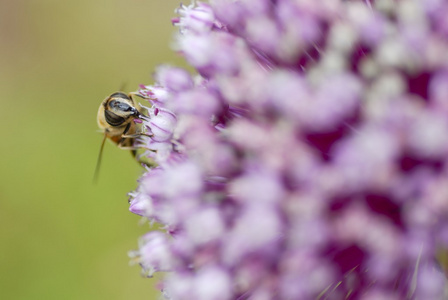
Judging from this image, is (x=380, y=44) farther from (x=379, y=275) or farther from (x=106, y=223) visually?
(x=106, y=223)

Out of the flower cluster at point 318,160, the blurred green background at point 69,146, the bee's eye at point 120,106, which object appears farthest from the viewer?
the blurred green background at point 69,146

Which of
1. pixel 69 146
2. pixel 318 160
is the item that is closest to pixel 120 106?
pixel 318 160

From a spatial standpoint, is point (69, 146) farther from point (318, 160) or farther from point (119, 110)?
point (318, 160)

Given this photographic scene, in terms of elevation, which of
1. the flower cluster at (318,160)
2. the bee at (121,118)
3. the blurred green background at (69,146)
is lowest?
the flower cluster at (318,160)

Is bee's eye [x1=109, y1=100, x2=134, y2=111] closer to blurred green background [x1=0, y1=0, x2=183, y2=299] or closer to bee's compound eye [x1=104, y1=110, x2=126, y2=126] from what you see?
bee's compound eye [x1=104, y1=110, x2=126, y2=126]

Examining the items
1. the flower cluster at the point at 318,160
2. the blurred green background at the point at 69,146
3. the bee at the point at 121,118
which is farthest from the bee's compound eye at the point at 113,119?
the blurred green background at the point at 69,146

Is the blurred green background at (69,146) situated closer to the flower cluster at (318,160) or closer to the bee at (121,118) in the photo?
the bee at (121,118)
